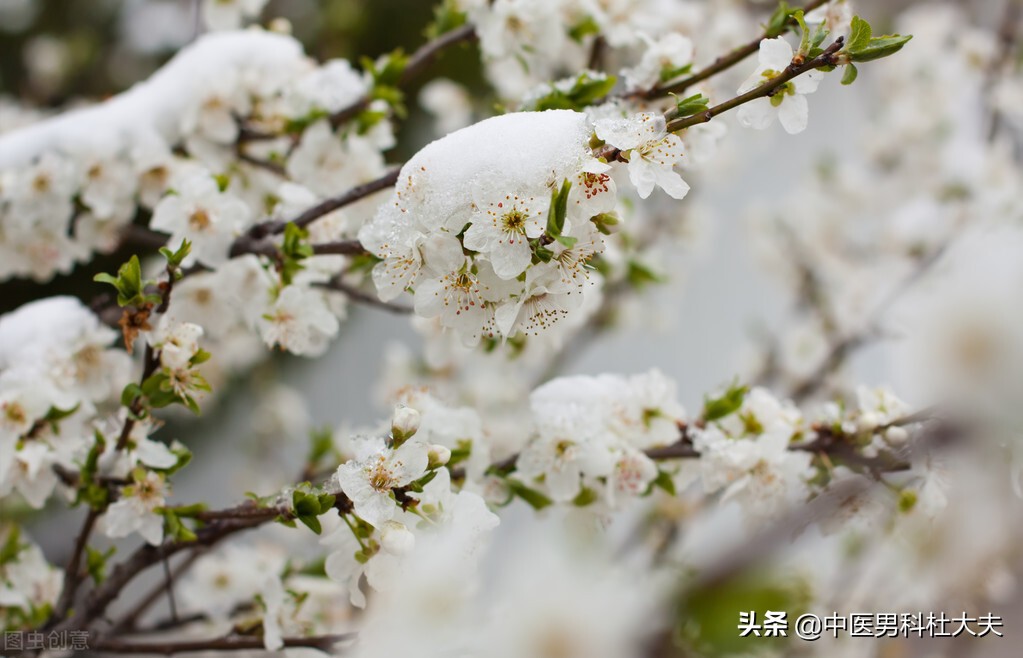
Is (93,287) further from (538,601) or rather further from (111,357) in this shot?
(538,601)

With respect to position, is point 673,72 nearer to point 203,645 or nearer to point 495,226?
point 495,226

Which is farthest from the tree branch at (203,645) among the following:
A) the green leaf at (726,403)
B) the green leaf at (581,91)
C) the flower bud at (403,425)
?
the green leaf at (581,91)

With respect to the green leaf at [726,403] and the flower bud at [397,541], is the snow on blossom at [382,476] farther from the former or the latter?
the green leaf at [726,403]

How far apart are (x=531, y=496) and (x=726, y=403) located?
0.82 ft

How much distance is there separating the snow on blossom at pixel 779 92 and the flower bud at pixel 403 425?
0.38 m

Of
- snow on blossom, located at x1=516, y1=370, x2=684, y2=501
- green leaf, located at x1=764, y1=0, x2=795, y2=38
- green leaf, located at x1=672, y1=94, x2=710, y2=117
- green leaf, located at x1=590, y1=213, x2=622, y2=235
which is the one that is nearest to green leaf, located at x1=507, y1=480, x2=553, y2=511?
snow on blossom, located at x1=516, y1=370, x2=684, y2=501

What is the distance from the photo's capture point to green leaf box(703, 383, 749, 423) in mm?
955

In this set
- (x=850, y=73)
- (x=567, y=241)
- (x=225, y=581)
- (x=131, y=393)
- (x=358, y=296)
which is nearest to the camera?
(x=567, y=241)

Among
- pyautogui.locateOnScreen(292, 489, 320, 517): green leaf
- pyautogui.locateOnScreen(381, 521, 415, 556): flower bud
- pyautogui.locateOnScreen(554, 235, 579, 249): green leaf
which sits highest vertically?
pyautogui.locateOnScreen(554, 235, 579, 249): green leaf

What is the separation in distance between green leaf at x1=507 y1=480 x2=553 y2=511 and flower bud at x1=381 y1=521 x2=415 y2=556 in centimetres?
28

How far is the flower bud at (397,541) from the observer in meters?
0.67

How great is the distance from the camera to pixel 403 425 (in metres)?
0.70

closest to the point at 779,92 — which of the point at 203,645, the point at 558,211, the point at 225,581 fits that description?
the point at 558,211

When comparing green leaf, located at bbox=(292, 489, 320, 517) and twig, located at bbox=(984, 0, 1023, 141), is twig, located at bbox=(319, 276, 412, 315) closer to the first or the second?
green leaf, located at bbox=(292, 489, 320, 517)
